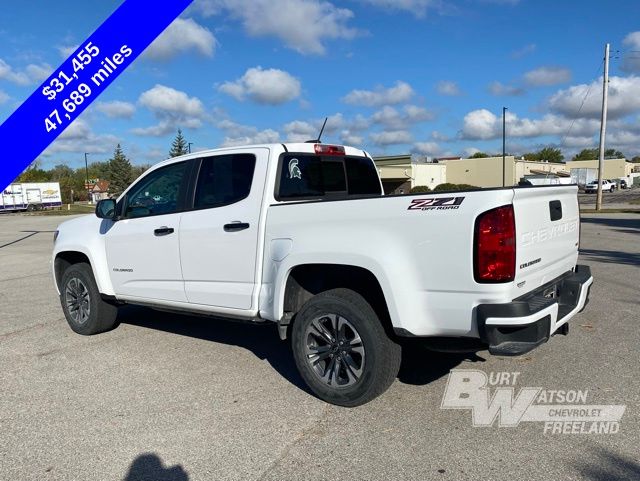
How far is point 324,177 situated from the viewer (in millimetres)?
5137

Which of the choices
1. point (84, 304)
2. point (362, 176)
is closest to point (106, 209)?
point (84, 304)

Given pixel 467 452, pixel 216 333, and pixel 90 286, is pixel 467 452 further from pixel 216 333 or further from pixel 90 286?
pixel 90 286

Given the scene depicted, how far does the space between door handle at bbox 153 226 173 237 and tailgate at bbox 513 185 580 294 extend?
3.19 meters

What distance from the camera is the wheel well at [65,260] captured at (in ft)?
20.9

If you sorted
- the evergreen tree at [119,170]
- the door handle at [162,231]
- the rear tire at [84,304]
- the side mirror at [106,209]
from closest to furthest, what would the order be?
the door handle at [162,231] < the side mirror at [106,209] < the rear tire at [84,304] < the evergreen tree at [119,170]

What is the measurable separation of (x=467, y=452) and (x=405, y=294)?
1.06 meters

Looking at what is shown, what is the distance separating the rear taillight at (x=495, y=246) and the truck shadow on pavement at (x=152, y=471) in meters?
2.18

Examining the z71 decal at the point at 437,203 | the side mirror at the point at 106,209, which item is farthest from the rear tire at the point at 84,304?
the z71 decal at the point at 437,203

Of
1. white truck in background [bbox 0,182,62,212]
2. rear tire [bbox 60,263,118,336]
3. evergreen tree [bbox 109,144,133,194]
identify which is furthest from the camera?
evergreen tree [bbox 109,144,133,194]

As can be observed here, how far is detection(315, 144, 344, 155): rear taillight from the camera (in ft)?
16.6

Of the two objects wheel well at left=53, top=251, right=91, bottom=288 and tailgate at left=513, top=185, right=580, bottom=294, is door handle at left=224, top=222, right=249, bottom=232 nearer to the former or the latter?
tailgate at left=513, top=185, right=580, bottom=294

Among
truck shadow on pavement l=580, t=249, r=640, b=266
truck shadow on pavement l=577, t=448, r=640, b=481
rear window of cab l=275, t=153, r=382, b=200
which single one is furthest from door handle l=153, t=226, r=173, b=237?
truck shadow on pavement l=580, t=249, r=640, b=266

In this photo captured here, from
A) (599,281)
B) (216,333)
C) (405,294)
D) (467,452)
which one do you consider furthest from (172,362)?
(599,281)

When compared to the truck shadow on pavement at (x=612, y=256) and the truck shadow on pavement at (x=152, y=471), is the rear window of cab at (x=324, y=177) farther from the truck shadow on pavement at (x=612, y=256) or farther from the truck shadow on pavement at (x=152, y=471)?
the truck shadow on pavement at (x=612, y=256)
